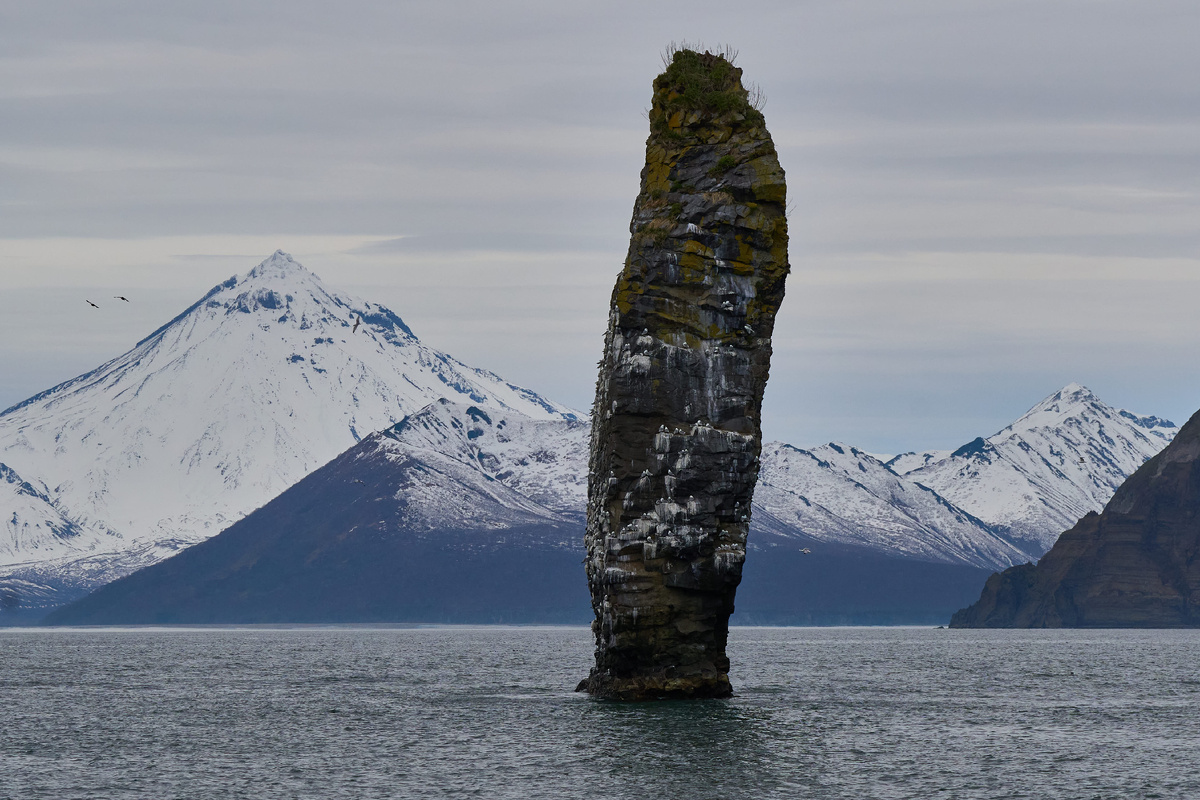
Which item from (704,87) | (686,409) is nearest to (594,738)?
(686,409)

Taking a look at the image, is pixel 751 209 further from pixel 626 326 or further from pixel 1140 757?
pixel 1140 757

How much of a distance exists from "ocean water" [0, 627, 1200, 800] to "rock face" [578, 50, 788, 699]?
11.8ft

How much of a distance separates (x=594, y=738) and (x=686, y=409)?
15.4 m

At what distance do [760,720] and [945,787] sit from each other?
754 inches

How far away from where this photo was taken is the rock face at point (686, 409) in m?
76.3

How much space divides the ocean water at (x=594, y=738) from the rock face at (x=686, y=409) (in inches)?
141

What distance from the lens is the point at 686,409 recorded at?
252 feet

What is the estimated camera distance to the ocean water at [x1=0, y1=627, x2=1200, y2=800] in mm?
58781

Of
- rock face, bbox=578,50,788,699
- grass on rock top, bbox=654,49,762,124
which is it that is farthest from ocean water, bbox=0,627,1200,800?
grass on rock top, bbox=654,49,762,124

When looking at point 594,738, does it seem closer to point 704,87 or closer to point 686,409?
point 686,409

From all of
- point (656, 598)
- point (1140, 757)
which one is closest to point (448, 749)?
point (656, 598)

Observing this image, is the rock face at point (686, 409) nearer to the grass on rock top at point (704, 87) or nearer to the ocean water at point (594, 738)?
the grass on rock top at point (704, 87)

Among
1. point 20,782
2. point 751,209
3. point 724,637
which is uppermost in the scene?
point 751,209

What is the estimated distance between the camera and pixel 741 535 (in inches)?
3086
